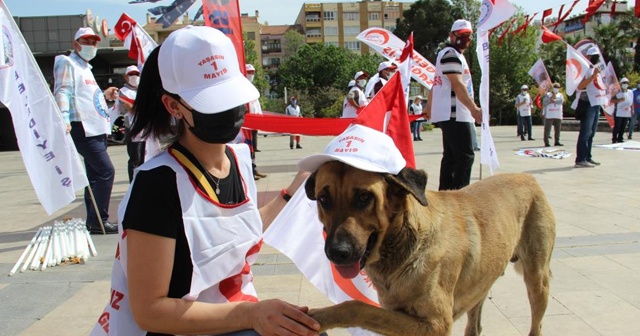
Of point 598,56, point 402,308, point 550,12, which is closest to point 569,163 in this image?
point 598,56

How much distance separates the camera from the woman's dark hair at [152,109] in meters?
2.14

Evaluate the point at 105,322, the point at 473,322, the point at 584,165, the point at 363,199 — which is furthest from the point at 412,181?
the point at 584,165

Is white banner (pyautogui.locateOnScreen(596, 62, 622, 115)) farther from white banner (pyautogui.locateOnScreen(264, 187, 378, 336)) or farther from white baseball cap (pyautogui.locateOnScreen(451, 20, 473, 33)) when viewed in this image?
white banner (pyautogui.locateOnScreen(264, 187, 378, 336))

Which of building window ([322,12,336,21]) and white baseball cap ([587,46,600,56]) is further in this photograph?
building window ([322,12,336,21])

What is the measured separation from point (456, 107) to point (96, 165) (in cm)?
481

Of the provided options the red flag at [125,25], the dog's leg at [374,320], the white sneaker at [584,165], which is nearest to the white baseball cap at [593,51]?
the white sneaker at [584,165]

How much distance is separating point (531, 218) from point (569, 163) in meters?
10.6

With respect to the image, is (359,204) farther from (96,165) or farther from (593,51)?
(593,51)

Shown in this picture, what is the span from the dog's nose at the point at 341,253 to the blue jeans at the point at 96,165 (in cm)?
549

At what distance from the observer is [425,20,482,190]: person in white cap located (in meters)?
6.36

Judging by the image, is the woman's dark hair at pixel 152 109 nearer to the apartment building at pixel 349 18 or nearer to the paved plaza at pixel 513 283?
the paved plaza at pixel 513 283

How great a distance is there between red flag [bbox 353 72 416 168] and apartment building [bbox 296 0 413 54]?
11258 centimetres

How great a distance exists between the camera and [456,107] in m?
6.46

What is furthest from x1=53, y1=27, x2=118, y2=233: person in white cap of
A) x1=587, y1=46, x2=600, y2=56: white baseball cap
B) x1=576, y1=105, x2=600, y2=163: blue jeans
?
x1=587, y1=46, x2=600, y2=56: white baseball cap
